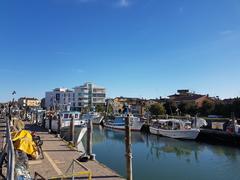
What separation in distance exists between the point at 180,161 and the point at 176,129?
66.1 feet

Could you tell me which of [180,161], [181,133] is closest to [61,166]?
[180,161]

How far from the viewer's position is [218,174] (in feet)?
78.7

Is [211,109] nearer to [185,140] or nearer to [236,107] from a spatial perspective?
[236,107]

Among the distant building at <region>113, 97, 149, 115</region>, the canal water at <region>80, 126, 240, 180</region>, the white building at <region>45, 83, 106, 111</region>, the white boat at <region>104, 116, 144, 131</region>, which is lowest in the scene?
the canal water at <region>80, 126, 240, 180</region>

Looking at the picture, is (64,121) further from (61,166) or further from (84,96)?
(84,96)

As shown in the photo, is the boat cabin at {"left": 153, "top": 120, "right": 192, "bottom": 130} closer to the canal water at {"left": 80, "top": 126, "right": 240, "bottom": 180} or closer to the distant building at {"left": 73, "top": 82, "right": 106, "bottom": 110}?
the canal water at {"left": 80, "top": 126, "right": 240, "bottom": 180}

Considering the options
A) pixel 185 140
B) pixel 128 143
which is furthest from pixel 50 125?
pixel 128 143

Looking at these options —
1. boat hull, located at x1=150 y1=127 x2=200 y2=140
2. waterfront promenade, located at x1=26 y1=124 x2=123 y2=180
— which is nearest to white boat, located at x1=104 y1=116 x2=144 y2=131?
boat hull, located at x1=150 y1=127 x2=200 y2=140

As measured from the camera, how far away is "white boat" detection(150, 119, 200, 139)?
47062 mm

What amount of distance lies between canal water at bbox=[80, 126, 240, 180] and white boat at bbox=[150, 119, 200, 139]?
3.94 meters

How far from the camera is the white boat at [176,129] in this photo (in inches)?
1853

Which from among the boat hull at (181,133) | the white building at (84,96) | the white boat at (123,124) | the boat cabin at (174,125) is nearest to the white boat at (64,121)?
the boat hull at (181,133)

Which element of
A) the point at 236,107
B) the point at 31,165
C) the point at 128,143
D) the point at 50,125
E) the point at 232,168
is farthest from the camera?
the point at 236,107

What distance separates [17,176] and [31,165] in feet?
24.4
